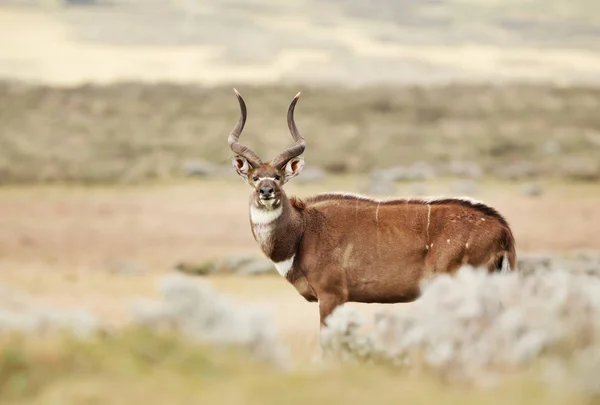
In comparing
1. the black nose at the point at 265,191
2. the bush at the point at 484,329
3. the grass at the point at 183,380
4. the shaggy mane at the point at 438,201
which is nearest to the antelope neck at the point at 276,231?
the black nose at the point at 265,191

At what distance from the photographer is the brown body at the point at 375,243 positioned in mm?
10492

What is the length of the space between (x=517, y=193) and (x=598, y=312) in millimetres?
36032

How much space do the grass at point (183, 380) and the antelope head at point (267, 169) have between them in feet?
15.7

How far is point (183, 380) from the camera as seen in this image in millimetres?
5121

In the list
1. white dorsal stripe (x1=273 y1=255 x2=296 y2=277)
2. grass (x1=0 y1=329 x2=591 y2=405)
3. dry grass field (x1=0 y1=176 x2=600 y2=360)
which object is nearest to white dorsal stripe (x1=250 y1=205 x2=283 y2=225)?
white dorsal stripe (x1=273 y1=255 x2=296 y2=277)

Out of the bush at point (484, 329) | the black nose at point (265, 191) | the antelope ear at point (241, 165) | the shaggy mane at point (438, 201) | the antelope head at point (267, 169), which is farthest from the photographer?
the antelope ear at point (241, 165)

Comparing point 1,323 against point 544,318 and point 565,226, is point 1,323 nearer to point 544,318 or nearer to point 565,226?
point 544,318

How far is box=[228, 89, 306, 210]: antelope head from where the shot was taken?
1059 cm

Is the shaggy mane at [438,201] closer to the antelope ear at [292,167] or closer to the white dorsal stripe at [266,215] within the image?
the antelope ear at [292,167]

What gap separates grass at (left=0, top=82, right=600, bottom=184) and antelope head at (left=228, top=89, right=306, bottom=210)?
3468 cm

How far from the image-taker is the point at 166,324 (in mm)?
6316

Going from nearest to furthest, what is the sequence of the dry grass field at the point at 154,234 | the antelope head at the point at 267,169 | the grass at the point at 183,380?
the grass at the point at 183,380, the antelope head at the point at 267,169, the dry grass field at the point at 154,234

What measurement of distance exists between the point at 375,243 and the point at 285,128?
55961mm

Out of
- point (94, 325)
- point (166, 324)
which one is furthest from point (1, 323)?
point (166, 324)
